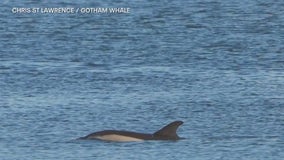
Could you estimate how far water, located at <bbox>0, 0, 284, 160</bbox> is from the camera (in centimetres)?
3281

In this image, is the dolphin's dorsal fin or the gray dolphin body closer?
the gray dolphin body

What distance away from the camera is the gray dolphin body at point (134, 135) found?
33.4 meters

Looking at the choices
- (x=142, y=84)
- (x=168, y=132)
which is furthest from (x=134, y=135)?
(x=142, y=84)

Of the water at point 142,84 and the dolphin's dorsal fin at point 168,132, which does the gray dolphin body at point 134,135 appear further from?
the water at point 142,84

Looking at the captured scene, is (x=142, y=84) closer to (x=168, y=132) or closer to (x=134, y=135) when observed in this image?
(x=168, y=132)

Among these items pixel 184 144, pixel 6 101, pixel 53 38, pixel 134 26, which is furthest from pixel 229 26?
pixel 184 144

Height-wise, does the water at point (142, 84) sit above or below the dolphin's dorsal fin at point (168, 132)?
below

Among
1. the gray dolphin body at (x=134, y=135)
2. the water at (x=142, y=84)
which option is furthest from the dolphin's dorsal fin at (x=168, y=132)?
the water at (x=142, y=84)

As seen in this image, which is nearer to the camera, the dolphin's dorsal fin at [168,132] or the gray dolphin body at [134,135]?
the gray dolphin body at [134,135]

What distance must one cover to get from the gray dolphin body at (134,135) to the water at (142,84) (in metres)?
0.20

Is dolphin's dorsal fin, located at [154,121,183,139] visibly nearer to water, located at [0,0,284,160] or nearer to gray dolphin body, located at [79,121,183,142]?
gray dolphin body, located at [79,121,183,142]

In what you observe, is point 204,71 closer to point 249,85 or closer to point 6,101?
point 249,85

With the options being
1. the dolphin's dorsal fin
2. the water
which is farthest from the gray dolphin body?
the water

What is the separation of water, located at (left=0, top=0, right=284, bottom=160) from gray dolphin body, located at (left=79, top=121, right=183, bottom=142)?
0.65 feet
